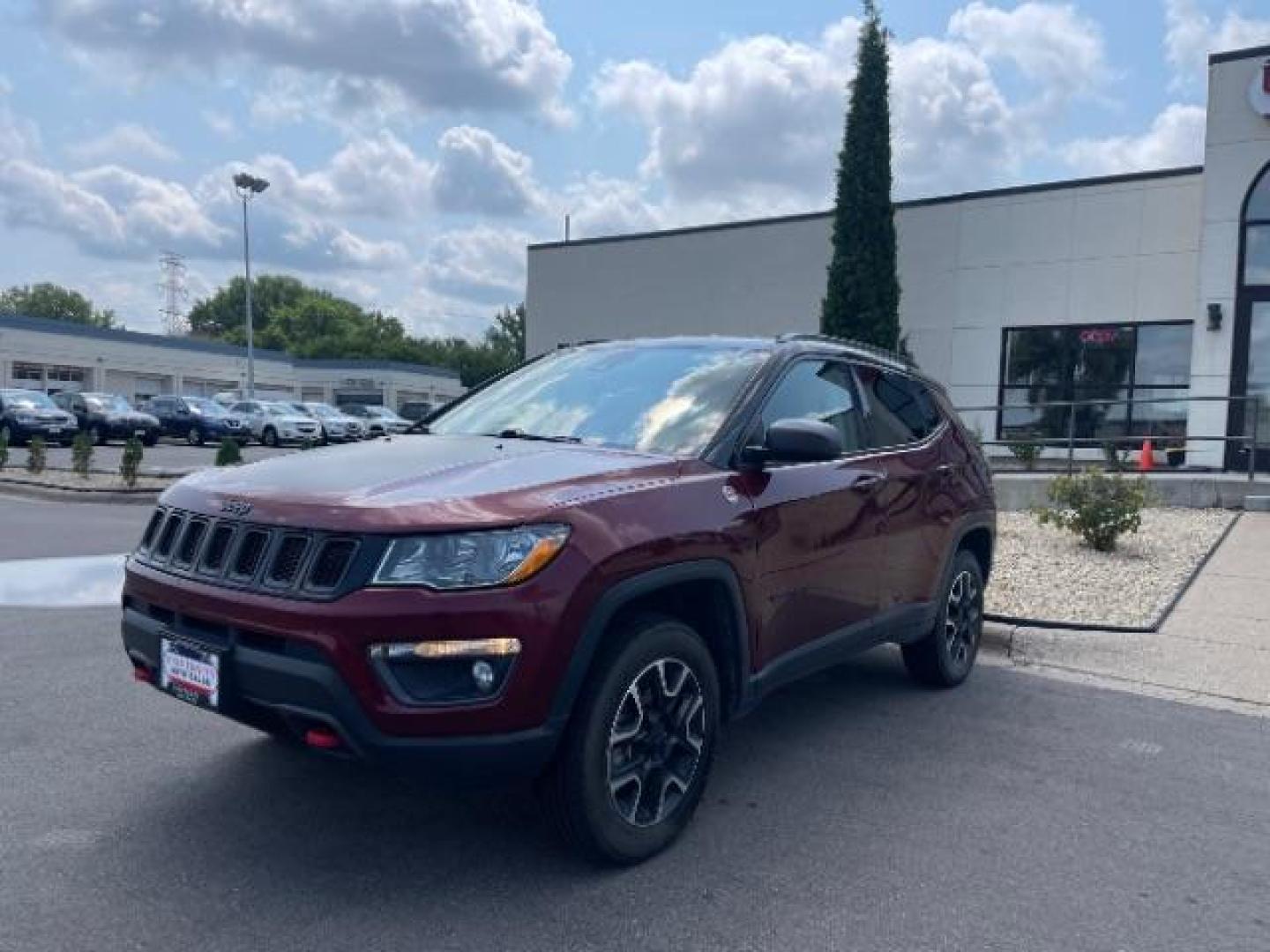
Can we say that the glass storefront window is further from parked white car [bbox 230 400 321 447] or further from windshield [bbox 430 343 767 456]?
parked white car [bbox 230 400 321 447]

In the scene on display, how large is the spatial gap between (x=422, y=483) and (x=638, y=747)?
3.67 feet

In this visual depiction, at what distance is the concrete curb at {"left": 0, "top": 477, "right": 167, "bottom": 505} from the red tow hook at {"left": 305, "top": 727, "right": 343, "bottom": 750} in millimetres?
12754

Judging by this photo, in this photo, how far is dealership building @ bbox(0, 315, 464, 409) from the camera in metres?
49.4

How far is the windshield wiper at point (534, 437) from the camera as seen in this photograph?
3965 millimetres

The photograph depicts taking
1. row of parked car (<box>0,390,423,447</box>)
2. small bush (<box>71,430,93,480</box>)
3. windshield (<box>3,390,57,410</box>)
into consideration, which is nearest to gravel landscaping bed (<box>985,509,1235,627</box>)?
small bush (<box>71,430,93,480</box>)

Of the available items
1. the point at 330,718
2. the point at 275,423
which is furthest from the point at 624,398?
the point at 275,423

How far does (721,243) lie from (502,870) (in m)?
21.7

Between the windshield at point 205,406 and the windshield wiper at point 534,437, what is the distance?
31.0m

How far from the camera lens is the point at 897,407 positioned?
205 inches

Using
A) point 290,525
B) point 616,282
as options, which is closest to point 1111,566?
point 290,525

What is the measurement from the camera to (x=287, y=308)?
107375 millimetres


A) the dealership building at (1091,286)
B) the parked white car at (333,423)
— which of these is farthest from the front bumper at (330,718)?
the parked white car at (333,423)

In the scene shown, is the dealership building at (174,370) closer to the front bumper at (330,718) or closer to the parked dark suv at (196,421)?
the parked dark suv at (196,421)

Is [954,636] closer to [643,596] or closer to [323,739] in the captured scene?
[643,596]
